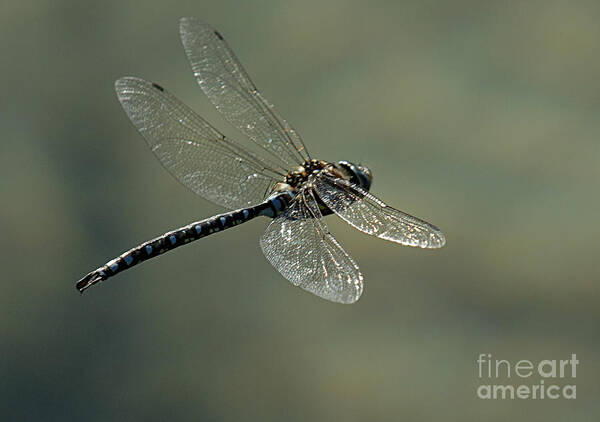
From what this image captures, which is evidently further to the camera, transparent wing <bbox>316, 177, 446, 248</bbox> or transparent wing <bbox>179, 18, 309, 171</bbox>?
transparent wing <bbox>179, 18, 309, 171</bbox>

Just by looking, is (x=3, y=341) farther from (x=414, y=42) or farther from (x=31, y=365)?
(x=414, y=42)

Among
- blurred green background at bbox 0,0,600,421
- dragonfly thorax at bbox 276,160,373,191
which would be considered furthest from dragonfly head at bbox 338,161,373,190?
blurred green background at bbox 0,0,600,421

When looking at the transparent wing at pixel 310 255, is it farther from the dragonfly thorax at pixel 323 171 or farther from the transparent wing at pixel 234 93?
the transparent wing at pixel 234 93

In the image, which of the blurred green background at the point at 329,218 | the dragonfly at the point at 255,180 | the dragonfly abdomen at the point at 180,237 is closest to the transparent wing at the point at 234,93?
the dragonfly at the point at 255,180

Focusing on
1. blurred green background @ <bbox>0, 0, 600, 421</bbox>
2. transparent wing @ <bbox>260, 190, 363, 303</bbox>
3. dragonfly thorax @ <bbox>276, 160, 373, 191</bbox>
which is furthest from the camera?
Result: blurred green background @ <bbox>0, 0, 600, 421</bbox>

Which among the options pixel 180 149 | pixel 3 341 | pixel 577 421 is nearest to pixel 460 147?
pixel 577 421

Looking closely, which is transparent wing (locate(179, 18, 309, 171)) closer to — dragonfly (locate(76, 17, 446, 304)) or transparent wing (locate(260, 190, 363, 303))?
dragonfly (locate(76, 17, 446, 304))

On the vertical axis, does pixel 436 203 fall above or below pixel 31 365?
above
